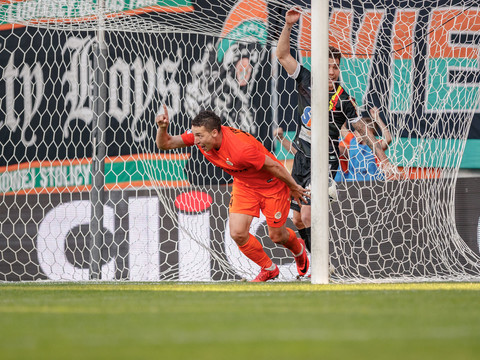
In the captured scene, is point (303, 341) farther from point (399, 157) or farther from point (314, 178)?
point (399, 157)

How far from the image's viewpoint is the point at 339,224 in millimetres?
6934

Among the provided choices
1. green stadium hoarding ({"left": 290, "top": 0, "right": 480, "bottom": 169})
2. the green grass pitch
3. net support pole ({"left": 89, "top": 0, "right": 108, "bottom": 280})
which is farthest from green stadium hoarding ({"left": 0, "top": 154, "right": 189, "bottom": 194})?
the green grass pitch

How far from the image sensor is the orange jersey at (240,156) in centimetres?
570

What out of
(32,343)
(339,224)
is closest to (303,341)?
(32,343)

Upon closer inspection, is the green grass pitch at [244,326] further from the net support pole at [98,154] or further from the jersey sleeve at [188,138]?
the net support pole at [98,154]

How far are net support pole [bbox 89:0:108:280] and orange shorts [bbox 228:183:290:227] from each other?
58.9 inches

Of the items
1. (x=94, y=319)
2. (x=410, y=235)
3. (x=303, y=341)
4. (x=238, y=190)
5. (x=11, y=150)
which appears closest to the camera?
(x=303, y=341)

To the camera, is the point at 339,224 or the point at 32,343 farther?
the point at 339,224

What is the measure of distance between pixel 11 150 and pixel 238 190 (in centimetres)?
245

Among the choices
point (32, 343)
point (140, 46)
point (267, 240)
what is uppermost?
point (140, 46)

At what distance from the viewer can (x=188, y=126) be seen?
294 inches

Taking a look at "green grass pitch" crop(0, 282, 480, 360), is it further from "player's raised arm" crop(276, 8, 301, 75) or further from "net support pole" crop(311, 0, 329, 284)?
"player's raised arm" crop(276, 8, 301, 75)

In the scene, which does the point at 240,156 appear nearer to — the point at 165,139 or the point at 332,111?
the point at 165,139

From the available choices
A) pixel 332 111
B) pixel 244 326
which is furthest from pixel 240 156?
pixel 244 326
